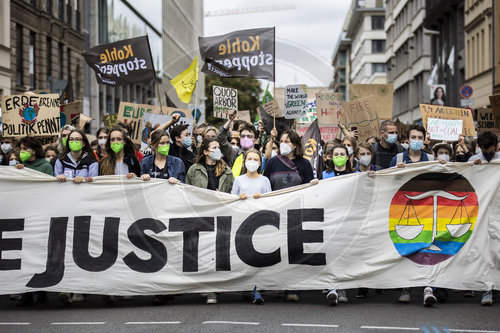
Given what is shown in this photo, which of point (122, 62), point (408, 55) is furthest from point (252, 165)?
point (408, 55)

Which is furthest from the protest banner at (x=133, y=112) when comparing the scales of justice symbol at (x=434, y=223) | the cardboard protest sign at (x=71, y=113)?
the scales of justice symbol at (x=434, y=223)

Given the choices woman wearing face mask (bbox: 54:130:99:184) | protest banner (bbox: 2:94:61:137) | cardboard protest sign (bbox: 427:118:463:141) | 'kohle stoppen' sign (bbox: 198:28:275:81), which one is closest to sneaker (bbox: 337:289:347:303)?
woman wearing face mask (bbox: 54:130:99:184)

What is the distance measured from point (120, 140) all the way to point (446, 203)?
3564mm

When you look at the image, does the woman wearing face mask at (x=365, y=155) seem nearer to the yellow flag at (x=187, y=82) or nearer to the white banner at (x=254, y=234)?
the white banner at (x=254, y=234)

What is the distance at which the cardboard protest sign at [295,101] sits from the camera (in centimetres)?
1462

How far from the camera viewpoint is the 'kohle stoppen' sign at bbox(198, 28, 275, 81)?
46.9 ft

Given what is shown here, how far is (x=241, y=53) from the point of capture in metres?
14.4

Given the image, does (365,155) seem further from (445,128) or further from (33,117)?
(33,117)

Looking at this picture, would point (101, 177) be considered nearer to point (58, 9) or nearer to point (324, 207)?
point (324, 207)

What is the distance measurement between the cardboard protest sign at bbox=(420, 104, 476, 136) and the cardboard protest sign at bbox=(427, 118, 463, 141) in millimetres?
477

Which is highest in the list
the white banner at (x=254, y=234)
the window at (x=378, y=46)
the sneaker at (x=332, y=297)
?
the window at (x=378, y=46)

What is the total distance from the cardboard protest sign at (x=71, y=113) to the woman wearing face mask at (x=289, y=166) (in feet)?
21.1

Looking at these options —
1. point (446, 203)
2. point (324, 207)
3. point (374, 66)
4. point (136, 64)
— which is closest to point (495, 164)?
point (446, 203)

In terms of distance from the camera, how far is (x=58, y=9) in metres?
41.3
